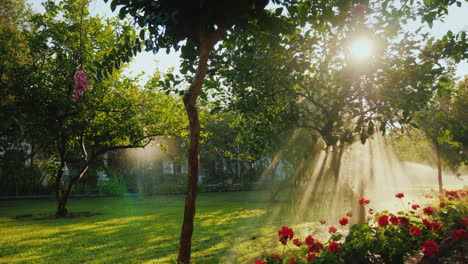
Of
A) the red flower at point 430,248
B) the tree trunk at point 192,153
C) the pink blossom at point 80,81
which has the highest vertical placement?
the pink blossom at point 80,81

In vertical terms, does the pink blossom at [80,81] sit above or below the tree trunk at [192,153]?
above

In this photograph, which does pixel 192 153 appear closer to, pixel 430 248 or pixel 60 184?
pixel 430 248

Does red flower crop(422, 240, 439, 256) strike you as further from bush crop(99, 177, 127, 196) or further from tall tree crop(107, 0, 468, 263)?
bush crop(99, 177, 127, 196)

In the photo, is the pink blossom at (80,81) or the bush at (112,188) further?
the bush at (112,188)

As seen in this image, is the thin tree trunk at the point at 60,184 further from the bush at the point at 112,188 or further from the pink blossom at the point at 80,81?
the bush at the point at 112,188

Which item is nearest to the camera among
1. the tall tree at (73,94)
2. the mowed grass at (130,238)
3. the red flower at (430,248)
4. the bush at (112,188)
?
the red flower at (430,248)

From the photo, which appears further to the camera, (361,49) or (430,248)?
(361,49)

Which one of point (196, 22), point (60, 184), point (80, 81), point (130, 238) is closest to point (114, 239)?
point (130, 238)

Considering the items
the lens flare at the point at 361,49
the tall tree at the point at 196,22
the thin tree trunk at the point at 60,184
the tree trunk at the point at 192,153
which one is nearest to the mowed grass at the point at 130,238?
the thin tree trunk at the point at 60,184

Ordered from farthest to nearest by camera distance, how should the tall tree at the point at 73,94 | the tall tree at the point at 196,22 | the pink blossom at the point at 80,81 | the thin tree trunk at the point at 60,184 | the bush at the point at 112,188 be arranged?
the bush at the point at 112,188 → the thin tree trunk at the point at 60,184 → the tall tree at the point at 73,94 → the pink blossom at the point at 80,81 → the tall tree at the point at 196,22

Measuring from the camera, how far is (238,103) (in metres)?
5.71

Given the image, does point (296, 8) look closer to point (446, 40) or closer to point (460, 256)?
point (446, 40)

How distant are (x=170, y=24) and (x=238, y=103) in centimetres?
275

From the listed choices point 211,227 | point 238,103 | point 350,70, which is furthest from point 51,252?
point 350,70
